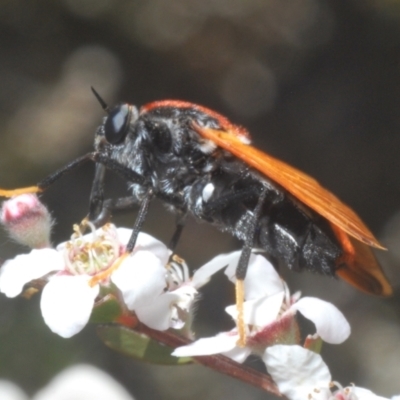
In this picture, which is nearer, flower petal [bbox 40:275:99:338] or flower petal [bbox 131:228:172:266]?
flower petal [bbox 40:275:99:338]

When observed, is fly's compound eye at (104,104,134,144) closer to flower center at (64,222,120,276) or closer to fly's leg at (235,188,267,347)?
flower center at (64,222,120,276)

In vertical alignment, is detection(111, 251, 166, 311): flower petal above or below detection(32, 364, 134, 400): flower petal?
above

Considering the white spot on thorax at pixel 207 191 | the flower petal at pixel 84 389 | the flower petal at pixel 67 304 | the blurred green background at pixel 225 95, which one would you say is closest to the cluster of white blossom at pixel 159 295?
the flower petal at pixel 67 304

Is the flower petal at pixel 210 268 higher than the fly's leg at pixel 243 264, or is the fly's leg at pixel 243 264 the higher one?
the fly's leg at pixel 243 264

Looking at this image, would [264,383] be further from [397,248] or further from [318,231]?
[397,248]

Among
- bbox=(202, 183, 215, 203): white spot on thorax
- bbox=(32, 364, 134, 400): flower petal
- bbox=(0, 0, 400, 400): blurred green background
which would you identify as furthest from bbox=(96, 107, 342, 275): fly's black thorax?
bbox=(0, 0, 400, 400): blurred green background

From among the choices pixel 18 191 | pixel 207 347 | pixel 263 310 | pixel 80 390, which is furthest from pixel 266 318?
pixel 80 390

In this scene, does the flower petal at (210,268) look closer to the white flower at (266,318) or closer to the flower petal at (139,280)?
the white flower at (266,318)
